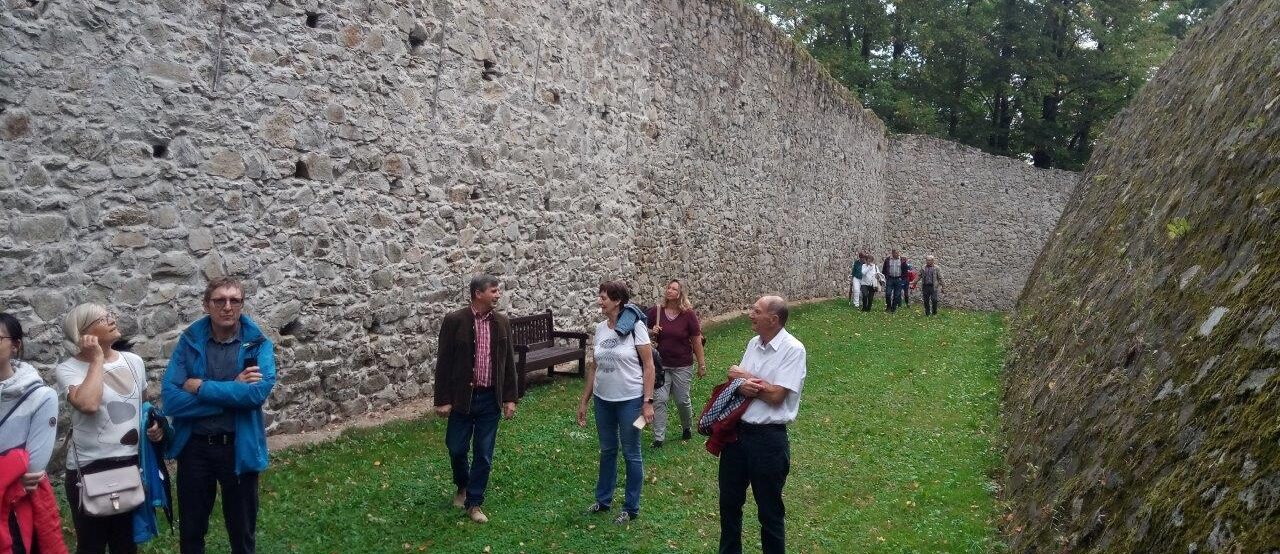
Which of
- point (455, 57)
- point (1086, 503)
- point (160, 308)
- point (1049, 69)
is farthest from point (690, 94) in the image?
point (1049, 69)

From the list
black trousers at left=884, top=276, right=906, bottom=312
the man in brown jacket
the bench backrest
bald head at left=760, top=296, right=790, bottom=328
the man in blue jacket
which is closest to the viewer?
the man in blue jacket

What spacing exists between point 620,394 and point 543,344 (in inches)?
177

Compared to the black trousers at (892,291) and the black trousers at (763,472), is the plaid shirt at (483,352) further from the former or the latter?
the black trousers at (892,291)

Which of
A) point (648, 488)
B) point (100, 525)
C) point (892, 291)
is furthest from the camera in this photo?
point (892, 291)

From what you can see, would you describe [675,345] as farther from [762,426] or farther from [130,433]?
[130,433]

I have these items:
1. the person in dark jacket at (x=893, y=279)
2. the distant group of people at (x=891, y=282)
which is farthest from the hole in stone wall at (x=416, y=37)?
the person in dark jacket at (x=893, y=279)

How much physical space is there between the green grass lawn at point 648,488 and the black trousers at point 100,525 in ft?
3.22

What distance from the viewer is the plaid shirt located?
224 inches

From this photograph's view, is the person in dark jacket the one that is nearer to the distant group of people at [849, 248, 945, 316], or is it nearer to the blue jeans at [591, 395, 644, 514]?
the distant group of people at [849, 248, 945, 316]

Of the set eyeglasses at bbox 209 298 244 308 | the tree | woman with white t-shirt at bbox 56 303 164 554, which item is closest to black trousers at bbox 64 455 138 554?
woman with white t-shirt at bbox 56 303 164 554

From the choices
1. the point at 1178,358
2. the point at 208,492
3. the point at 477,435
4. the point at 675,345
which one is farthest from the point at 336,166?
the point at 1178,358

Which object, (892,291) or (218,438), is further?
(892,291)

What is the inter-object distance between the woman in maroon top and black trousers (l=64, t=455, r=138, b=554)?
4.30 metres

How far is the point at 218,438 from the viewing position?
14.2 ft
